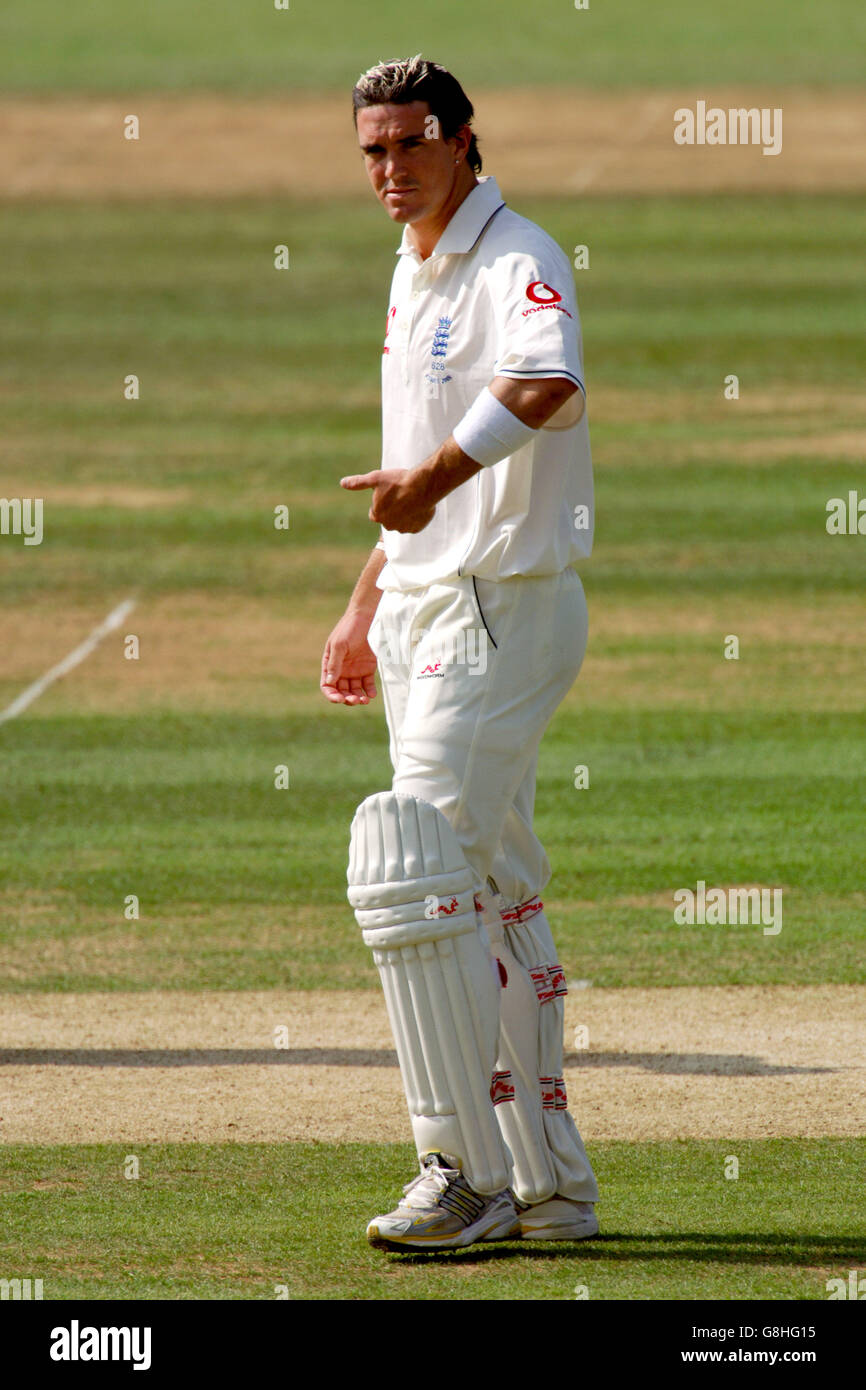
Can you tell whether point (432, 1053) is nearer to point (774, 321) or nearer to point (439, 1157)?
point (439, 1157)

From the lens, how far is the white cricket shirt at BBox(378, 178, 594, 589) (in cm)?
540

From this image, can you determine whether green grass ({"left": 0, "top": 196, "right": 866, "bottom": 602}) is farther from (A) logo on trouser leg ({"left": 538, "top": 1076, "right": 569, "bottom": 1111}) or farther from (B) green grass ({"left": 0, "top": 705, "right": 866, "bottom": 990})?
(A) logo on trouser leg ({"left": 538, "top": 1076, "right": 569, "bottom": 1111})

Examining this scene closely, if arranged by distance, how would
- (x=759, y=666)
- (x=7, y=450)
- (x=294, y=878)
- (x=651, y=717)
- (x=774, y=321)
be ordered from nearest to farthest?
1. (x=294, y=878)
2. (x=651, y=717)
3. (x=759, y=666)
4. (x=7, y=450)
5. (x=774, y=321)

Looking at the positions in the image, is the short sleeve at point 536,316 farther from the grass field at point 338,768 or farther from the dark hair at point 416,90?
the grass field at point 338,768

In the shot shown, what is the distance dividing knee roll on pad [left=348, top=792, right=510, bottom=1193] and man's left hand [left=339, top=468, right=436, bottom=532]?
1.97ft

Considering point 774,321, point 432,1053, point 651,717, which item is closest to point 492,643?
point 432,1053

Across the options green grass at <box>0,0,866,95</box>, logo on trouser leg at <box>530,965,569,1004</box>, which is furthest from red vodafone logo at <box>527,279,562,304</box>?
green grass at <box>0,0,866,95</box>

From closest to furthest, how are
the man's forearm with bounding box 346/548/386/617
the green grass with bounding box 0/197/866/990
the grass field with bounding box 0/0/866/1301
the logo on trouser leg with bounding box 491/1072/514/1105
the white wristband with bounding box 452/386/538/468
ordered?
the white wristband with bounding box 452/386/538/468
the logo on trouser leg with bounding box 491/1072/514/1105
the grass field with bounding box 0/0/866/1301
the man's forearm with bounding box 346/548/386/617
the green grass with bounding box 0/197/866/990

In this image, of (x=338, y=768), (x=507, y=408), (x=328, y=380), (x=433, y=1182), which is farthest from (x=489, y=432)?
(x=328, y=380)

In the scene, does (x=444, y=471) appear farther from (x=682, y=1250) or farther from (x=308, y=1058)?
(x=308, y=1058)

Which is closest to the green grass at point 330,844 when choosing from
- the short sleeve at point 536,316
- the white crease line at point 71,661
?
the white crease line at point 71,661

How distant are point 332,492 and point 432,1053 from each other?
580 inches

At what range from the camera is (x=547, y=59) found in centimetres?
5088

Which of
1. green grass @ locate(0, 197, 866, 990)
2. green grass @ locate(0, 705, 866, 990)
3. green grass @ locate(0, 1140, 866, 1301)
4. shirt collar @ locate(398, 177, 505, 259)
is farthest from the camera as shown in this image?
green grass @ locate(0, 197, 866, 990)
